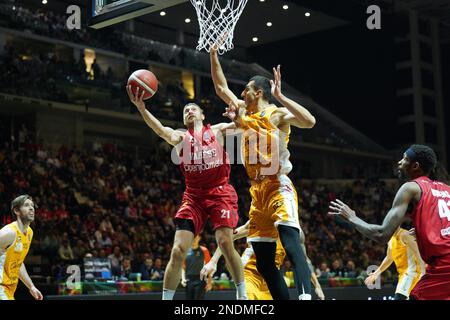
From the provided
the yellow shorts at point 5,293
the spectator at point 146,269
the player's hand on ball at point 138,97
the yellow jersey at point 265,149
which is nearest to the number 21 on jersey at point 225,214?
the yellow jersey at point 265,149

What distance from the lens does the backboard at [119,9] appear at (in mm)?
8883

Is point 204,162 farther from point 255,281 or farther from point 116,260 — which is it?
point 116,260

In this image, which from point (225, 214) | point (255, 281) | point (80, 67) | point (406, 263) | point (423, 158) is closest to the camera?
point (423, 158)

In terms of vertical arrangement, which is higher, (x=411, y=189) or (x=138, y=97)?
(x=138, y=97)

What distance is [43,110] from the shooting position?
20797 millimetres

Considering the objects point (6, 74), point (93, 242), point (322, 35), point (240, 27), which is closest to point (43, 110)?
point (6, 74)

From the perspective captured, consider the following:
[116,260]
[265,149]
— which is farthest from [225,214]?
[116,260]

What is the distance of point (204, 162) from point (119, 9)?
153 inches

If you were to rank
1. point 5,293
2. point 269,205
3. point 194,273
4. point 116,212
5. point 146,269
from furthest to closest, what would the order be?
point 116,212, point 146,269, point 194,273, point 5,293, point 269,205

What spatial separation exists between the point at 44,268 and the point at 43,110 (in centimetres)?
896

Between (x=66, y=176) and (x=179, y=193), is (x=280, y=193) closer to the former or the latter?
(x=66, y=176)

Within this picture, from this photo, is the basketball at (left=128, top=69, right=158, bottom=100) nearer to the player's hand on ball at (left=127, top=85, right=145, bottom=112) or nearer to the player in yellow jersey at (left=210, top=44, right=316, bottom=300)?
the player's hand on ball at (left=127, top=85, right=145, bottom=112)

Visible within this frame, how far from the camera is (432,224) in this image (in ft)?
14.8

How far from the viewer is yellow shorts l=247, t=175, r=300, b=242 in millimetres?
5770
